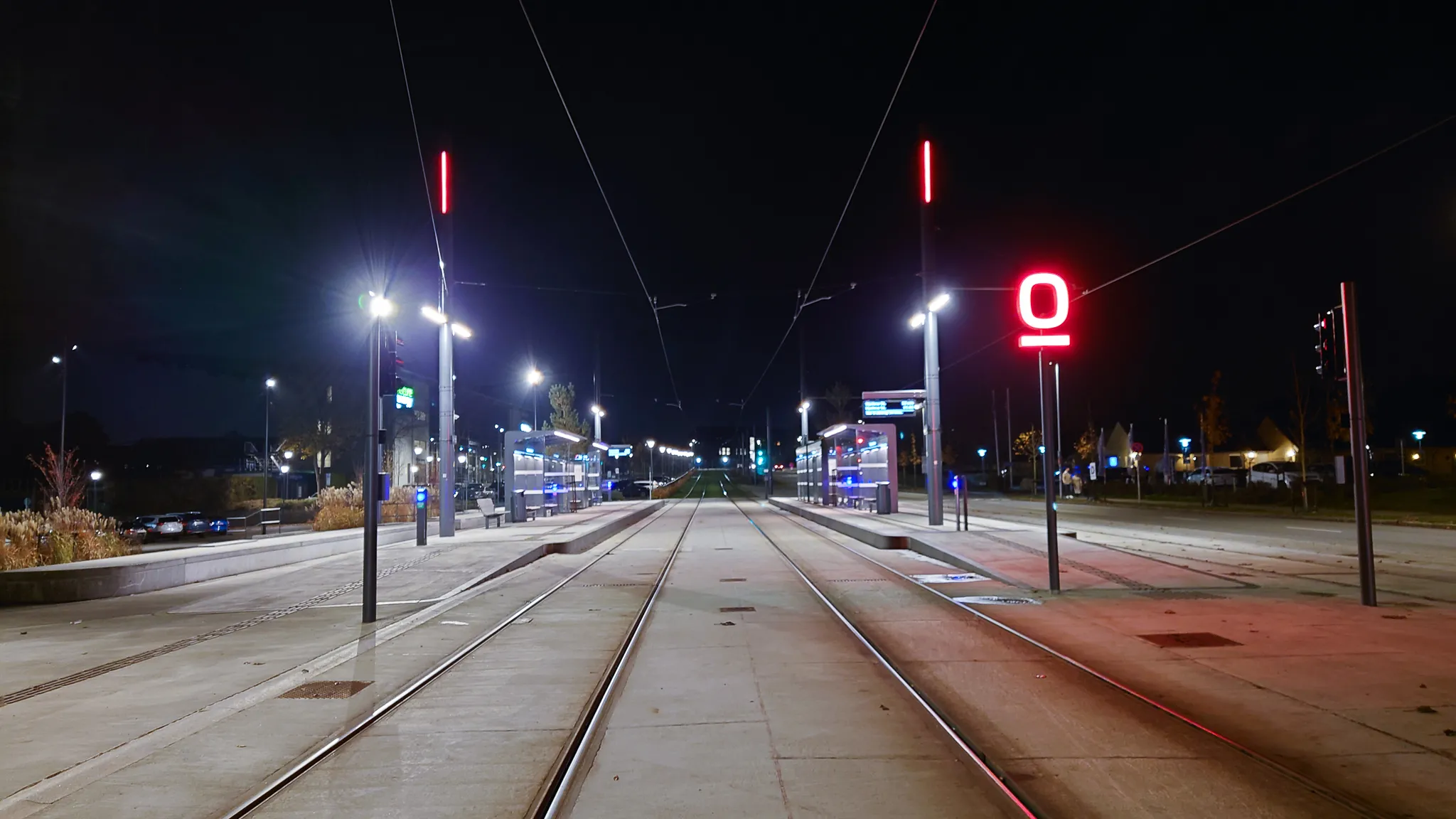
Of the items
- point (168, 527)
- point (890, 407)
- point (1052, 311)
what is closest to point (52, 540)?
point (168, 527)

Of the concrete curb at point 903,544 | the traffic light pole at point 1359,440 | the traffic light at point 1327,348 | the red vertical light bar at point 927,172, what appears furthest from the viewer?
the red vertical light bar at point 927,172

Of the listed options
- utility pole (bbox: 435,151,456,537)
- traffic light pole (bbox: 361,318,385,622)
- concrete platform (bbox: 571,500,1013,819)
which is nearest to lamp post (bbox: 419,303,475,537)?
utility pole (bbox: 435,151,456,537)

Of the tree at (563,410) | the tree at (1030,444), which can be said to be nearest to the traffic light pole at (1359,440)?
the tree at (563,410)

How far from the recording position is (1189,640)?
10.4 meters

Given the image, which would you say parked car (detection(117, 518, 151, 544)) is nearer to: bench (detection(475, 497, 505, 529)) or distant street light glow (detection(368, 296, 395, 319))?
bench (detection(475, 497, 505, 529))

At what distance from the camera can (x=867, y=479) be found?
4091 centimetres

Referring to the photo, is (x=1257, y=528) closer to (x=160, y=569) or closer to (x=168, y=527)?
(x=160, y=569)

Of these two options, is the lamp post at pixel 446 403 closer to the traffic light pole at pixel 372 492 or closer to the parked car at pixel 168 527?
the traffic light pole at pixel 372 492

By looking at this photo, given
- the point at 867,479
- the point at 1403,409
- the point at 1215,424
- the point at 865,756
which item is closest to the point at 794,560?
the point at 865,756

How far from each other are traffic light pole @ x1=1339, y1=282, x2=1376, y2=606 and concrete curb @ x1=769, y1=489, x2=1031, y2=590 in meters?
4.78

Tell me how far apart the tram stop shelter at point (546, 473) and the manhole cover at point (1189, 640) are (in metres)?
29.2

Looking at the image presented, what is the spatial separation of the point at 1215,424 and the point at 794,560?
51.1m

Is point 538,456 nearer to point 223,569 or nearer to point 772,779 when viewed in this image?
point 223,569

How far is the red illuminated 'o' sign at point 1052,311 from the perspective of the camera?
15.1 m
